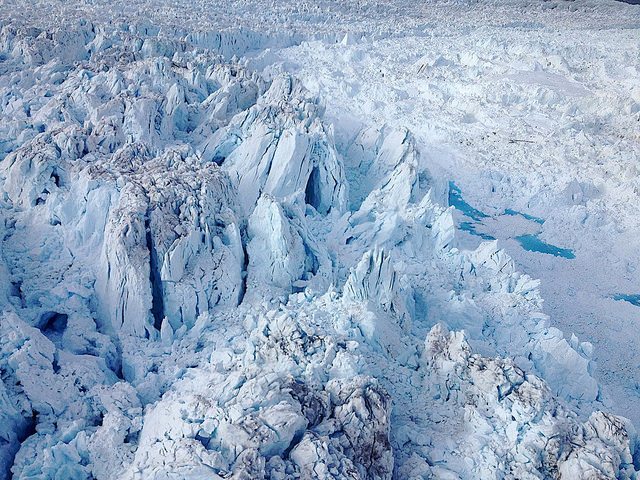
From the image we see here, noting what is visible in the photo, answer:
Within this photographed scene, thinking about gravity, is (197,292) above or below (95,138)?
below

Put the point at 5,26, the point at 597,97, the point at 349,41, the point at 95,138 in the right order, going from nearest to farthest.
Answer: the point at 95,138 → the point at 5,26 → the point at 597,97 → the point at 349,41

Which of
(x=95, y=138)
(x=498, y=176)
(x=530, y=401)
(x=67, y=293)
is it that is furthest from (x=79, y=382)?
(x=498, y=176)

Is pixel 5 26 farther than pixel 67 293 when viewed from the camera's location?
Yes

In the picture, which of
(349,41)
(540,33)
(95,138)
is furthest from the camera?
(540,33)

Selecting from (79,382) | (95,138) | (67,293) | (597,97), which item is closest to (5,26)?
(95,138)

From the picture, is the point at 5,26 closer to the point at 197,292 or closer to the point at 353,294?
the point at 197,292

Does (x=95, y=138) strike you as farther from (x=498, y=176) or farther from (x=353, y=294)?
(x=498, y=176)

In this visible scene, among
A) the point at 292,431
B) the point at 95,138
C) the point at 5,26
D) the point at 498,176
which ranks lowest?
the point at 498,176
